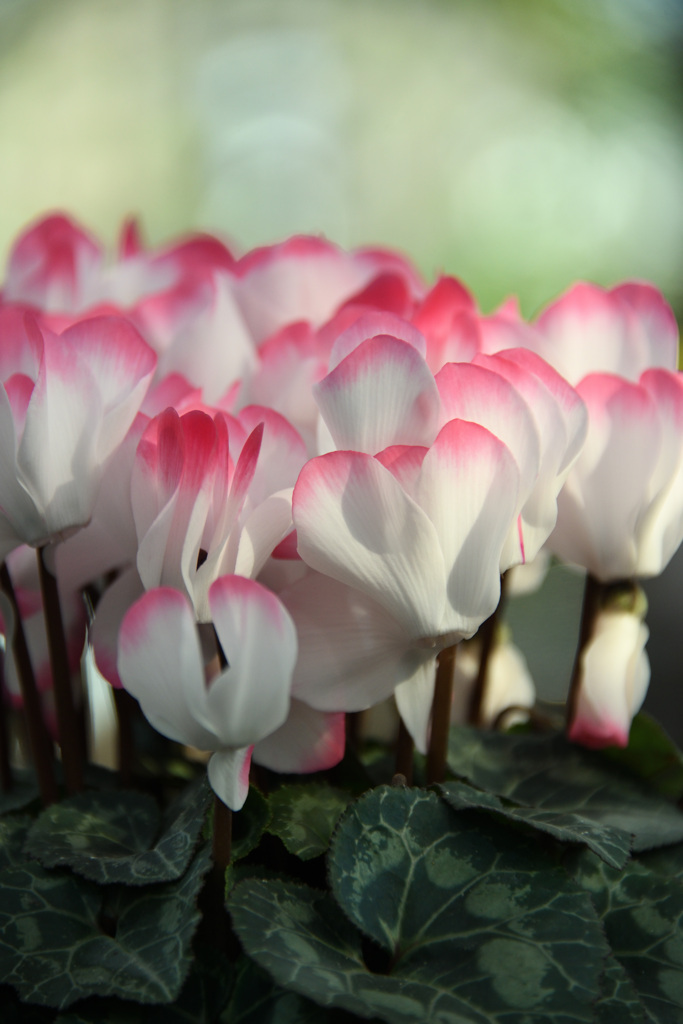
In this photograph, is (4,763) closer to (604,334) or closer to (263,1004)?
(263,1004)

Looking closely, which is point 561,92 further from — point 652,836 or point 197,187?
point 652,836

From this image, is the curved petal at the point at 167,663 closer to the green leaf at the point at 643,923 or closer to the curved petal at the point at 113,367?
the curved petal at the point at 113,367

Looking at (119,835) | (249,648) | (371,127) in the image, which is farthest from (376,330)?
(371,127)

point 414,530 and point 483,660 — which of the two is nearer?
point 414,530

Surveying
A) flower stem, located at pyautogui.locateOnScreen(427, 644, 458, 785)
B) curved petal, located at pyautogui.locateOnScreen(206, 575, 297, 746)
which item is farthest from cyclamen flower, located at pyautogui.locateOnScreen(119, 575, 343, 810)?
flower stem, located at pyautogui.locateOnScreen(427, 644, 458, 785)

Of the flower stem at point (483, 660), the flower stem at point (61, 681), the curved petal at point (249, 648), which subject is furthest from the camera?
the flower stem at point (483, 660)

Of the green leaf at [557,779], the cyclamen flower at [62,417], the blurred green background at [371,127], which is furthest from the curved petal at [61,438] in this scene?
the blurred green background at [371,127]
